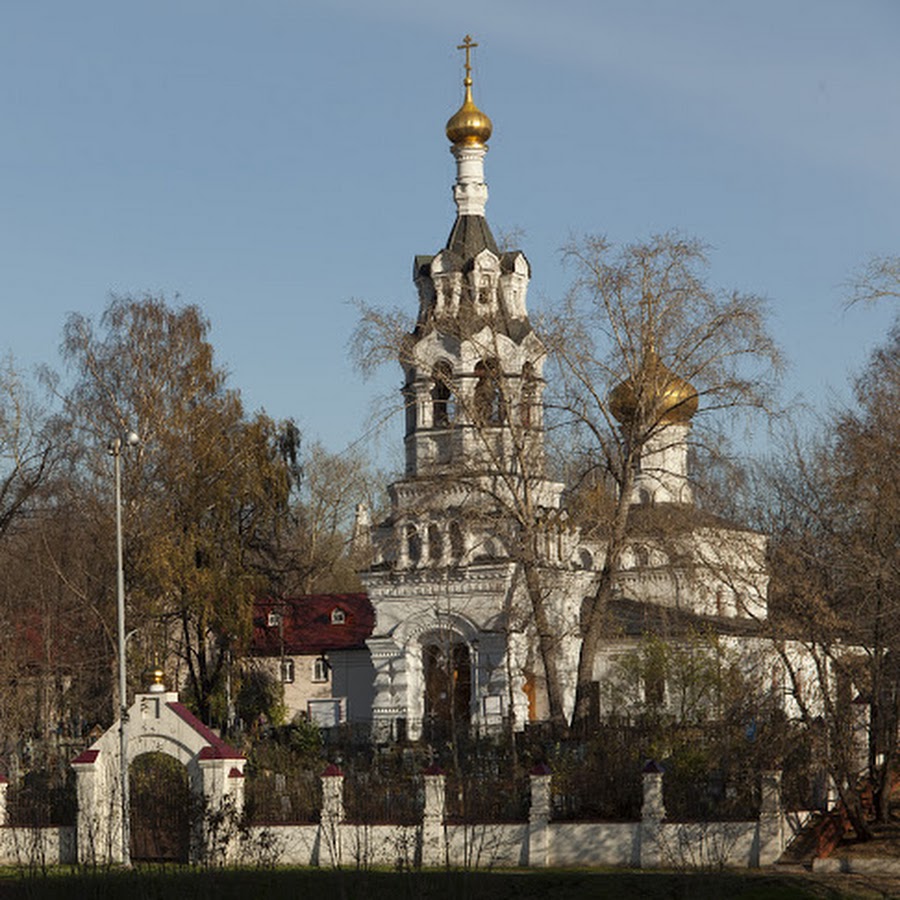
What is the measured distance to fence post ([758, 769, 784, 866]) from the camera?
1115 inches

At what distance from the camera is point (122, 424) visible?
151ft

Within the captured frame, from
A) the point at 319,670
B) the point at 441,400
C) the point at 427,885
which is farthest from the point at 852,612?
the point at 319,670

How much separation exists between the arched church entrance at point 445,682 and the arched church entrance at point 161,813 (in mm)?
12788

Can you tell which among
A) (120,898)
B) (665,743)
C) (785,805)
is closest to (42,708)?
(665,743)

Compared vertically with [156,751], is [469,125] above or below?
above

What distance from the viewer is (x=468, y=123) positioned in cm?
4481

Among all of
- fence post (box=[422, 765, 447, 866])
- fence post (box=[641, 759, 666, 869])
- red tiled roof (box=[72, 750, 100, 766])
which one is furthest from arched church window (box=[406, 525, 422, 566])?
fence post (box=[641, 759, 666, 869])

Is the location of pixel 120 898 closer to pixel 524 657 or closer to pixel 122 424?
pixel 524 657

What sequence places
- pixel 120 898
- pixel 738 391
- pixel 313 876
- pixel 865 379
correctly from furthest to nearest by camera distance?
pixel 865 379 < pixel 738 391 < pixel 313 876 < pixel 120 898

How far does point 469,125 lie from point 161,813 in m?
20.0

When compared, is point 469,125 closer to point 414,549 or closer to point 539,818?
point 414,549

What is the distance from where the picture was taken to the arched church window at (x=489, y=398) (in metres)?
38.4

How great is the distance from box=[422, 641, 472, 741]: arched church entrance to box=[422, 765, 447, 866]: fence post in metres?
14.1

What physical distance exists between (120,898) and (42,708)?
88.6ft
